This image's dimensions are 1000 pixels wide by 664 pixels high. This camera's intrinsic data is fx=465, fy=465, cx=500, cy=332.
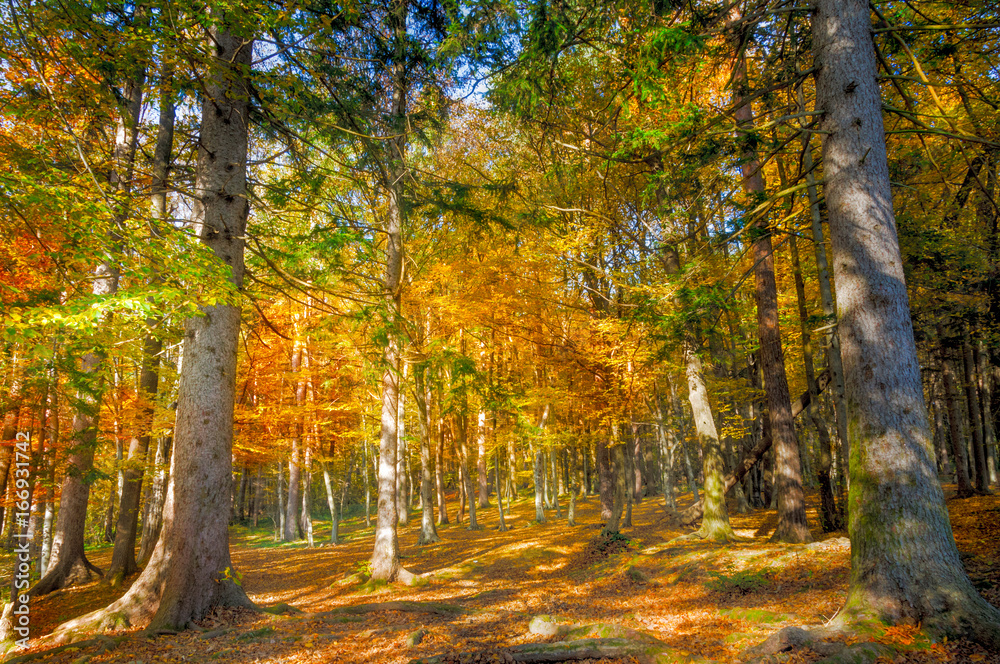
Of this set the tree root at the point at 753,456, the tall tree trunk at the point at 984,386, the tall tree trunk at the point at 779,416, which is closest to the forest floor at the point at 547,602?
the tree root at the point at 753,456

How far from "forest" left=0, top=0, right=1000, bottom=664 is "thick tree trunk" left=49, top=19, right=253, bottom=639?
0.04 m

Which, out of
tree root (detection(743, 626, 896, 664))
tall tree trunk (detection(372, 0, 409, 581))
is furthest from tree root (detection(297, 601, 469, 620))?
tree root (detection(743, 626, 896, 664))

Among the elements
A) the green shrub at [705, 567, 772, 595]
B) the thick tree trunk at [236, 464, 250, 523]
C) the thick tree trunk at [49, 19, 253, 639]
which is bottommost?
the thick tree trunk at [236, 464, 250, 523]

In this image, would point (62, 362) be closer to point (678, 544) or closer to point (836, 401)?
point (678, 544)

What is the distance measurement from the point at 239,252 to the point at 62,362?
267cm

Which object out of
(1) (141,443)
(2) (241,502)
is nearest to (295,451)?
(1) (141,443)

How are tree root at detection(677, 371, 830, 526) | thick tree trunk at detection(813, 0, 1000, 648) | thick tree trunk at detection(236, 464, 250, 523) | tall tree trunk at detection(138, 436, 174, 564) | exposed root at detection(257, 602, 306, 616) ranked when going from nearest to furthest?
thick tree trunk at detection(813, 0, 1000, 648)
exposed root at detection(257, 602, 306, 616)
tree root at detection(677, 371, 830, 526)
tall tree trunk at detection(138, 436, 174, 564)
thick tree trunk at detection(236, 464, 250, 523)

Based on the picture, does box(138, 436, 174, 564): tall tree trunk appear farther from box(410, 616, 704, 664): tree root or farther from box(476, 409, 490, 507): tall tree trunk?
box(476, 409, 490, 507): tall tree trunk

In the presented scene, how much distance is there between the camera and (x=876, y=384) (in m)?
4.84

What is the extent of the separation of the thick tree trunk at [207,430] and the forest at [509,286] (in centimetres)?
4

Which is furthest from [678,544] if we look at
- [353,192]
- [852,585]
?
[353,192]

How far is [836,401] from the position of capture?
35.8ft

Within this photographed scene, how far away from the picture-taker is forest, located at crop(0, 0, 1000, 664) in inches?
190

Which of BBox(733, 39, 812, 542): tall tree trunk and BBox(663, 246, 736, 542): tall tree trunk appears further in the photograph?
BBox(663, 246, 736, 542): tall tree trunk
